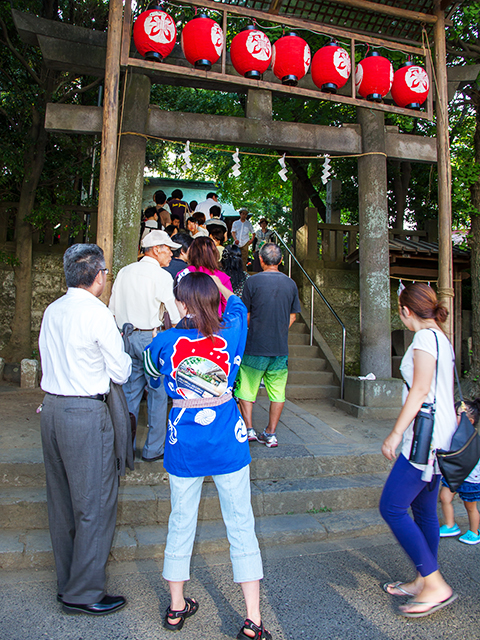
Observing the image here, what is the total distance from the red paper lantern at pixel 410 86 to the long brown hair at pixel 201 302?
19.3ft

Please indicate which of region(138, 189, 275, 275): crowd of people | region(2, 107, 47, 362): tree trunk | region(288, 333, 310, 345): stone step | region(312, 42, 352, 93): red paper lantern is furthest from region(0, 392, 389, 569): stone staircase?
region(312, 42, 352, 93): red paper lantern

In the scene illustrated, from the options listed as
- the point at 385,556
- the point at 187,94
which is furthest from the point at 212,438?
the point at 187,94

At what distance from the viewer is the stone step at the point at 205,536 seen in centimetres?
321

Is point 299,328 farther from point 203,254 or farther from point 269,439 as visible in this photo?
point 203,254

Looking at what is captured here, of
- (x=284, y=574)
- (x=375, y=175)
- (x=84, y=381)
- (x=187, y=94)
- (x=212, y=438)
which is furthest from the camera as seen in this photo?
(x=187, y=94)

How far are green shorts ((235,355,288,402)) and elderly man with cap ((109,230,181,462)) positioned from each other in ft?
3.00

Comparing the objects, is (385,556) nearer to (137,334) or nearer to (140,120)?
(137,334)

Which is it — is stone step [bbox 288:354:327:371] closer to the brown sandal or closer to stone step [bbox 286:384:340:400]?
stone step [bbox 286:384:340:400]

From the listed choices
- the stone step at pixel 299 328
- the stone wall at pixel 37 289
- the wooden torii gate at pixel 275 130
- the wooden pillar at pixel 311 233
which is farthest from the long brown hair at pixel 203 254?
the wooden pillar at pixel 311 233

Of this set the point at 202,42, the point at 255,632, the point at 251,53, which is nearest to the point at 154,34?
the point at 202,42

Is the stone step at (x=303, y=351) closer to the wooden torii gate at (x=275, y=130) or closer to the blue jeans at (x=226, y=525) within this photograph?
the wooden torii gate at (x=275, y=130)

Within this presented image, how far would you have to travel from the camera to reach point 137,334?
4297mm

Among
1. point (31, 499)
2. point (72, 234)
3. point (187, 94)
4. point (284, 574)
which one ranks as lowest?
point (284, 574)

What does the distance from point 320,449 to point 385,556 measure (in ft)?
4.61
